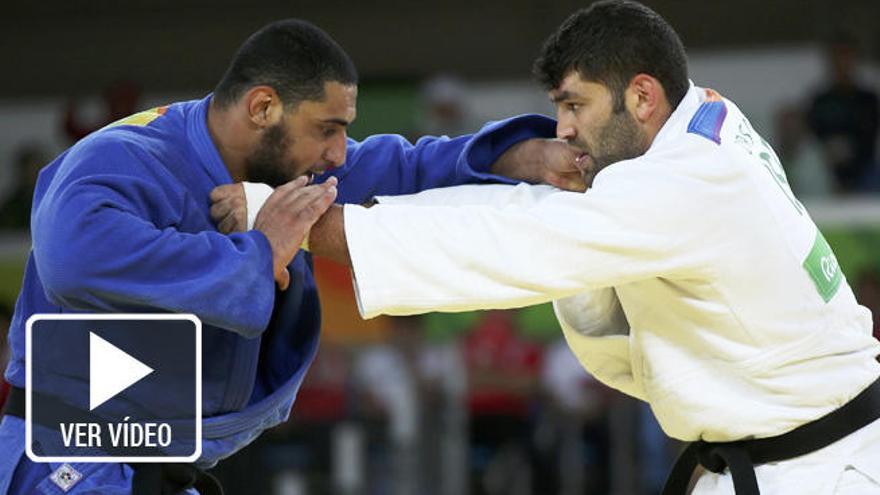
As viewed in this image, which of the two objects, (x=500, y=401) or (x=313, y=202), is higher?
(x=313, y=202)

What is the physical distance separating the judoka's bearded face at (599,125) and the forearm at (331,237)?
1.76 feet

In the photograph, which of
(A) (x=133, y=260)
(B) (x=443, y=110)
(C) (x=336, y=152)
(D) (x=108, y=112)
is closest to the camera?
(A) (x=133, y=260)

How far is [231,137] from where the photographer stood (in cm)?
279

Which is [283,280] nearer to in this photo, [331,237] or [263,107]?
[331,237]

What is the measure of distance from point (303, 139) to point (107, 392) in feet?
2.07

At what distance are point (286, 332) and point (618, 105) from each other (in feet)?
2.73

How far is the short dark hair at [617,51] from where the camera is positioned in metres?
2.79

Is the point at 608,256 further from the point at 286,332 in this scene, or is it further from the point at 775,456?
the point at 286,332

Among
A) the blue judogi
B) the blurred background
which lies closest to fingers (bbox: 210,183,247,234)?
the blue judogi

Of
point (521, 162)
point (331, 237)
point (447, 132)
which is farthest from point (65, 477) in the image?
point (447, 132)

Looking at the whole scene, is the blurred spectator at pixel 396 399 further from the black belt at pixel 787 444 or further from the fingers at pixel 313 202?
the fingers at pixel 313 202

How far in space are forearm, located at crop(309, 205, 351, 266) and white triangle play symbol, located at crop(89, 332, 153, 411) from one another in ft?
1.32

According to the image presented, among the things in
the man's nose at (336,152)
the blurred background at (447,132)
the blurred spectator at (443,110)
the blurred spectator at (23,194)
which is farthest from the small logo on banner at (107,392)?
the blurred spectator at (23,194)

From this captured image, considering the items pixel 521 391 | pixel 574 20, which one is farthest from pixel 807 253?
pixel 521 391
